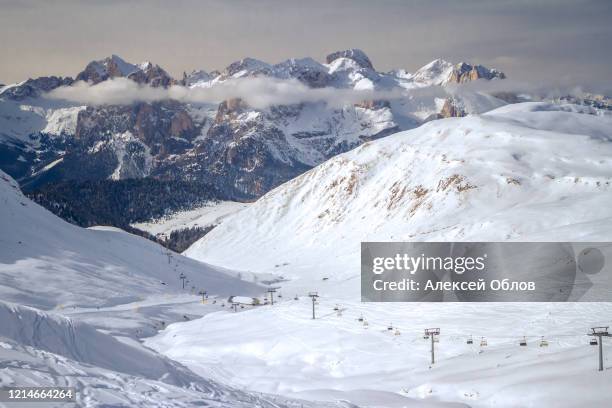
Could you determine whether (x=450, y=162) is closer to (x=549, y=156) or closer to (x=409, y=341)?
(x=549, y=156)

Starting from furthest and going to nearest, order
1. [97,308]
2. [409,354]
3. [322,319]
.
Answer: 1. [97,308]
2. [322,319]
3. [409,354]

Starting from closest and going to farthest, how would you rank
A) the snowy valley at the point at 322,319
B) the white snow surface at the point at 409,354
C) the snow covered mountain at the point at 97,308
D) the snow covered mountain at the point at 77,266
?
the snow covered mountain at the point at 97,308 < the snowy valley at the point at 322,319 < the white snow surface at the point at 409,354 < the snow covered mountain at the point at 77,266

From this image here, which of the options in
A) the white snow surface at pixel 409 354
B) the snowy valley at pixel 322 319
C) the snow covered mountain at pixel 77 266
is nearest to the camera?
the snowy valley at pixel 322 319

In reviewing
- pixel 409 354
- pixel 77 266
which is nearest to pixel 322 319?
pixel 409 354

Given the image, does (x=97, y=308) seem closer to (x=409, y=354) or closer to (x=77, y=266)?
(x=77, y=266)

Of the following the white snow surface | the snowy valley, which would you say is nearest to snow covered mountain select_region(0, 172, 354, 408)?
the snowy valley

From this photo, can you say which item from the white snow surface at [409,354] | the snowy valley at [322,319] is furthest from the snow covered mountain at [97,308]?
the white snow surface at [409,354]

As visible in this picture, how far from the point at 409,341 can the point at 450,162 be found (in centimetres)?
13070

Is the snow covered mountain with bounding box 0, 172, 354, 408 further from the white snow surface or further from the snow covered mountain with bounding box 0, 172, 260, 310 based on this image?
the white snow surface

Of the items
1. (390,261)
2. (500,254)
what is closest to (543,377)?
(500,254)

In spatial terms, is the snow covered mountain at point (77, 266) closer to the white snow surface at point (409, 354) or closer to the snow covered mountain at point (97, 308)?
the snow covered mountain at point (97, 308)

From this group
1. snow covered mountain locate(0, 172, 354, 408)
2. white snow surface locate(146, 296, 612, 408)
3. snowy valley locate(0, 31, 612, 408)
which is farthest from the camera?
white snow surface locate(146, 296, 612, 408)

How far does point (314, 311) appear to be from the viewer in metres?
95.2

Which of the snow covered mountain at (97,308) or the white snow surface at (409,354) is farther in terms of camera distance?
the white snow surface at (409,354)
